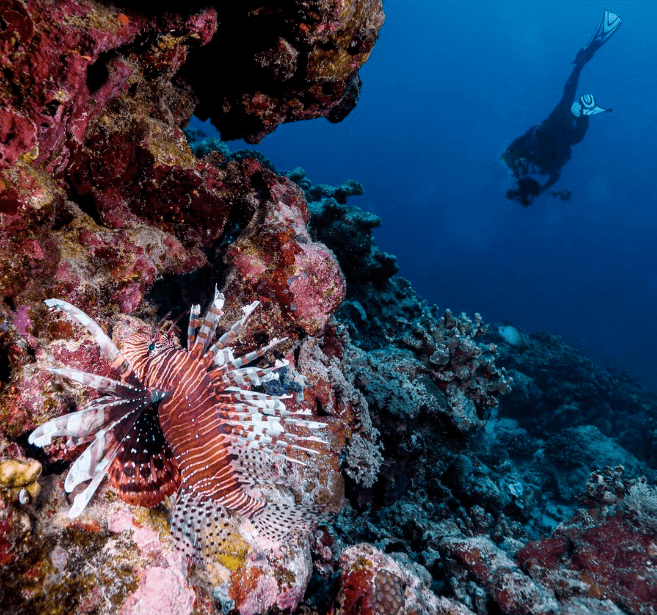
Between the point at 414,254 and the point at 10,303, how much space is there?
76.9 meters

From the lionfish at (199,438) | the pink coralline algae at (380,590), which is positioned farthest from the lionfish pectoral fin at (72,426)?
the pink coralline algae at (380,590)

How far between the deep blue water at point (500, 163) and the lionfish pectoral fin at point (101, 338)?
4849cm

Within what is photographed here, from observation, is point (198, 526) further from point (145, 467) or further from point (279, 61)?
point (279, 61)

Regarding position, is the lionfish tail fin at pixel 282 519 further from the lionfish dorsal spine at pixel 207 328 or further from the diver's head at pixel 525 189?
the diver's head at pixel 525 189

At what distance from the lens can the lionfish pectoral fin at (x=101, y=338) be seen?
1599mm

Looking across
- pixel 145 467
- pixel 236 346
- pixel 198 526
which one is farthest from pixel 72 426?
pixel 236 346

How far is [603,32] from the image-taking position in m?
17.3

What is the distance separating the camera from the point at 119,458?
1.96 meters

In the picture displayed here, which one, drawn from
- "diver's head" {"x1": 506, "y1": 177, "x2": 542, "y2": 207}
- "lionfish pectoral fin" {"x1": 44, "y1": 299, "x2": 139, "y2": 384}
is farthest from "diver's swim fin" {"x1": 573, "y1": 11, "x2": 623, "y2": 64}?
"lionfish pectoral fin" {"x1": 44, "y1": 299, "x2": 139, "y2": 384}

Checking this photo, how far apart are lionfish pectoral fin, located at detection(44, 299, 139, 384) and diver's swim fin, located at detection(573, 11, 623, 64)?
23133mm

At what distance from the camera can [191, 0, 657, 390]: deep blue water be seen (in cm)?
5762

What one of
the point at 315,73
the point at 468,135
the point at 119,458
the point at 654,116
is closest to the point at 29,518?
the point at 119,458

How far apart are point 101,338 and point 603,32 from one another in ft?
80.3

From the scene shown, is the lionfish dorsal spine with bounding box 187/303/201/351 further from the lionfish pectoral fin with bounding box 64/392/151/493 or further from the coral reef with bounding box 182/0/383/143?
the coral reef with bounding box 182/0/383/143
